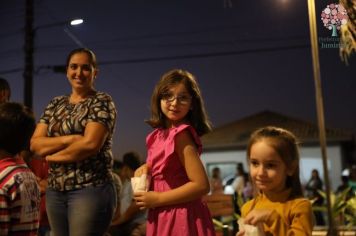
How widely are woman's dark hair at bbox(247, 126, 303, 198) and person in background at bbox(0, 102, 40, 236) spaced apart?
1112 millimetres

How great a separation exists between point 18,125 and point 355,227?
4.80 metres

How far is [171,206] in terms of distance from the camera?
2.49 metres

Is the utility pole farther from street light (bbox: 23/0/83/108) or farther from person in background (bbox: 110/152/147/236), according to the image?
person in background (bbox: 110/152/147/236)

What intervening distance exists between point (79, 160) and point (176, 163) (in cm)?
69

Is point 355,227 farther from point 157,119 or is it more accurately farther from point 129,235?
point 157,119

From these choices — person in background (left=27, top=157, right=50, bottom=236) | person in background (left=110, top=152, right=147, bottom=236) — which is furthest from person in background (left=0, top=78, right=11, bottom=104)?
person in background (left=110, top=152, right=147, bottom=236)

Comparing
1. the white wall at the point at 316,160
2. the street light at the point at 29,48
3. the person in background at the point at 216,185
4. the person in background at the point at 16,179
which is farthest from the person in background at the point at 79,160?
the white wall at the point at 316,160

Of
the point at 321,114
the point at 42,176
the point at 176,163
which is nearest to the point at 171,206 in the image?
the point at 176,163

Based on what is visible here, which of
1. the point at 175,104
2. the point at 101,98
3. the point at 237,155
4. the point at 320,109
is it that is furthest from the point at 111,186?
the point at 237,155

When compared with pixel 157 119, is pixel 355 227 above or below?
below

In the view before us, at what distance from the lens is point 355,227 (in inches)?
235

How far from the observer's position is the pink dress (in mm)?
2465

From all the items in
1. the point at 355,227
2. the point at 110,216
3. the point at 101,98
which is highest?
the point at 101,98

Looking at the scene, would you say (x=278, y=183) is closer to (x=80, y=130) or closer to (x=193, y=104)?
(x=193, y=104)
